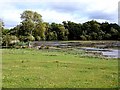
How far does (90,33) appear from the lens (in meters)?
153

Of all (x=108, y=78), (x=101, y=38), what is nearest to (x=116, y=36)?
(x=101, y=38)

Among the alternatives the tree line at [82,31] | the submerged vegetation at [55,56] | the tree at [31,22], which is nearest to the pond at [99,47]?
the submerged vegetation at [55,56]

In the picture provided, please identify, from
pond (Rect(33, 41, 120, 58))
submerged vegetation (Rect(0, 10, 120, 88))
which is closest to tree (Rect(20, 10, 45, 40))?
submerged vegetation (Rect(0, 10, 120, 88))

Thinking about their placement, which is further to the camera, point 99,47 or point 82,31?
point 82,31

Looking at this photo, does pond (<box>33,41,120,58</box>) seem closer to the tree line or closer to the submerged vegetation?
the submerged vegetation

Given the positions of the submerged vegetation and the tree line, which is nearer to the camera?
the submerged vegetation

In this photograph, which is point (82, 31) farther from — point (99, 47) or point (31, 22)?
point (99, 47)

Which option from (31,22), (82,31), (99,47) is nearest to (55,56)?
(99,47)

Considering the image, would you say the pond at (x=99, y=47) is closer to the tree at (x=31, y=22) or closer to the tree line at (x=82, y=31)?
the tree at (x=31, y=22)

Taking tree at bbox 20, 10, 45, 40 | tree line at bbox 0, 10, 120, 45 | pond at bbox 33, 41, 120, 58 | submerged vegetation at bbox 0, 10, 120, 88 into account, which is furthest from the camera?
→ tree line at bbox 0, 10, 120, 45

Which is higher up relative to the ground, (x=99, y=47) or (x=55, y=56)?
(x=55, y=56)

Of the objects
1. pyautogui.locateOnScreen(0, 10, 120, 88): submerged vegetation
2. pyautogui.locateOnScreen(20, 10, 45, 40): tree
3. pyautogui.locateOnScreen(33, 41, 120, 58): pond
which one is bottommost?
pyautogui.locateOnScreen(33, 41, 120, 58): pond

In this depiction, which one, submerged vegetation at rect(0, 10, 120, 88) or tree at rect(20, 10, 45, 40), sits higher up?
tree at rect(20, 10, 45, 40)

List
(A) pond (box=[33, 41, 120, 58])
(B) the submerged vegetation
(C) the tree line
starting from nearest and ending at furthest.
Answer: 1. (B) the submerged vegetation
2. (A) pond (box=[33, 41, 120, 58])
3. (C) the tree line
